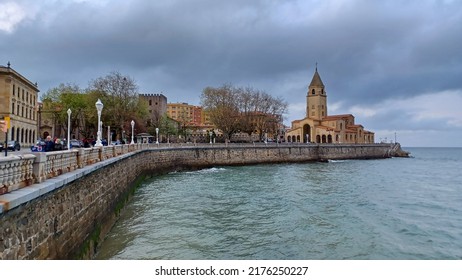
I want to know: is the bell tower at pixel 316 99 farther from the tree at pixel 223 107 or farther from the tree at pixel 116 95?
the tree at pixel 116 95

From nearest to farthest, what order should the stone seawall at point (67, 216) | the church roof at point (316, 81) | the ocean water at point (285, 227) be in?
the stone seawall at point (67, 216), the ocean water at point (285, 227), the church roof at point (316, 81)

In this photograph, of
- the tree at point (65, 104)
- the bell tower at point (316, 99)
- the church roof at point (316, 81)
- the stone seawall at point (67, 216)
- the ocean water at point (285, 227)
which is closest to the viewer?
the stone seawall at point (67, 216)

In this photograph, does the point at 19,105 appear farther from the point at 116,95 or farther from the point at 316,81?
the point at 316,81

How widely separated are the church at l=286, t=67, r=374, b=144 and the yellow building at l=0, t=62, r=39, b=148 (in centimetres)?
5852

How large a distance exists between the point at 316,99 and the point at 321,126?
11927 millimetres

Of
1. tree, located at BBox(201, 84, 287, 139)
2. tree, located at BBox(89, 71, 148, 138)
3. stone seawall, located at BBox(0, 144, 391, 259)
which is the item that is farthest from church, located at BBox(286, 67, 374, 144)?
stone seawall, located at BBox(0, 144, 391, 259)

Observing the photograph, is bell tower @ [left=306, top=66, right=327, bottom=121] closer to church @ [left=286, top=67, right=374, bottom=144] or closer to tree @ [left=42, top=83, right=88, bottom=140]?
church @ [left=286, top=67, right=374, bottom=144]

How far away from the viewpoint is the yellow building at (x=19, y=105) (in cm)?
4075

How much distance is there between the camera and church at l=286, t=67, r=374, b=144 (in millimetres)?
88250

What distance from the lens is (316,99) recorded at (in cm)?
9825

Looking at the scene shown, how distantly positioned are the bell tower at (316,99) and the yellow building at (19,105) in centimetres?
7105

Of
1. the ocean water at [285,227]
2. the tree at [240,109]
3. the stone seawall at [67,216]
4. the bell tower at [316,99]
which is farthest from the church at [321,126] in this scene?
the stone seawall at [67,216]

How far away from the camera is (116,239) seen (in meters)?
10.9
